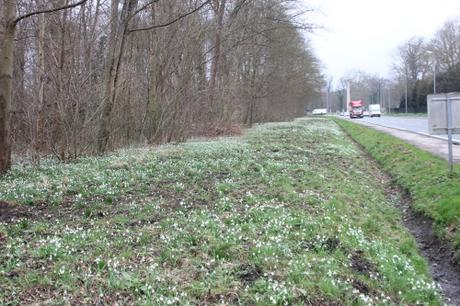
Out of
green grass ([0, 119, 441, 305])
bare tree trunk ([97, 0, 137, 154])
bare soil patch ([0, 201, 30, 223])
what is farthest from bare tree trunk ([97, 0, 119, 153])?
bare soil patch ([0, 201, 30, 223])

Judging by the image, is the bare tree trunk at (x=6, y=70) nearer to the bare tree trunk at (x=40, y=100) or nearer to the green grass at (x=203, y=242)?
the green grass at (x=203, y=242)

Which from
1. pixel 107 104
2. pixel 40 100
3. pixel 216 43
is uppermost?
pixel 216 43

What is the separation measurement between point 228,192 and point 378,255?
12.5 ft

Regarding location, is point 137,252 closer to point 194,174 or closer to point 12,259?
point 12,259

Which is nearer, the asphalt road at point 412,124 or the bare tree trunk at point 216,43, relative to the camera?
the bare tree trunk at point 216,43

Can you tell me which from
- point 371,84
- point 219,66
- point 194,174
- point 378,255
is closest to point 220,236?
point 378,255

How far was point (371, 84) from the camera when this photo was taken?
15038 centimetres

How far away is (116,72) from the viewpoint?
55.2ft

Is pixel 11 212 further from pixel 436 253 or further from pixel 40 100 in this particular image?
pixel 40 100

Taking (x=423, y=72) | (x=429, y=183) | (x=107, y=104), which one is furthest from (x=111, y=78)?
(x=423, y=72)

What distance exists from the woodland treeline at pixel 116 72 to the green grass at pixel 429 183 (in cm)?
779

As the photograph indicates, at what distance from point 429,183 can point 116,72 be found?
11.1 m

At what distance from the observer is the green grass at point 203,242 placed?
4.84 m

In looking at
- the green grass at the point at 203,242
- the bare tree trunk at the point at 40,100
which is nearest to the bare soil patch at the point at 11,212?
the green grass at the point at 203,242
